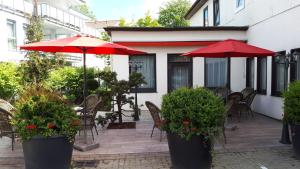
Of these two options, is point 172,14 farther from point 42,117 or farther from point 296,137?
point 42,117

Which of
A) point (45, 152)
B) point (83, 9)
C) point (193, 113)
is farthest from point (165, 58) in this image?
point (83, 9)

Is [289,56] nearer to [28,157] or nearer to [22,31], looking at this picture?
[28,157]

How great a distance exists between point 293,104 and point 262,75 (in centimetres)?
563

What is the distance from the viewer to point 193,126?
5.02 meters

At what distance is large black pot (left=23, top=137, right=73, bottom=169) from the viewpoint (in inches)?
192

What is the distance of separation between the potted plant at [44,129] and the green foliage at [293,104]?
4107 millimetres

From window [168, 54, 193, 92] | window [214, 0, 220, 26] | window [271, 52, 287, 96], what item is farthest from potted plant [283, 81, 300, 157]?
window [214, 0, 220, 26]

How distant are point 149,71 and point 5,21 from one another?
996cm

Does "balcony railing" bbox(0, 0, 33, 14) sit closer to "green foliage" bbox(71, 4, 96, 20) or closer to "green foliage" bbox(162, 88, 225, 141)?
"green foliage" bbox(162, 88, 225, 141)

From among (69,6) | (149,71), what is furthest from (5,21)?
(69,6)

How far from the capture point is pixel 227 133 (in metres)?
8.18

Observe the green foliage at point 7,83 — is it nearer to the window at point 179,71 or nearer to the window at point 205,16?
the window at point 179,71

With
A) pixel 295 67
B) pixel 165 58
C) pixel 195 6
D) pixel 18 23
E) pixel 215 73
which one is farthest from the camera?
pixel 195 6

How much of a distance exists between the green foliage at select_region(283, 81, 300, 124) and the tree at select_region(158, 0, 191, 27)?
38.8 metres
